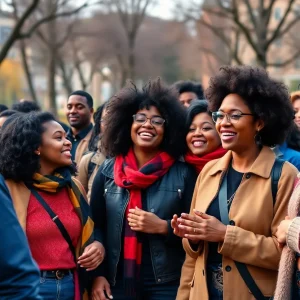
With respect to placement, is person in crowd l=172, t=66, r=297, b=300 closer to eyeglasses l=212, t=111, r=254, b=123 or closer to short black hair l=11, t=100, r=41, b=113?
eyeglasses l=212, t=111, r=254, b=123

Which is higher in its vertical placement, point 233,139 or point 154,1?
point 154,1

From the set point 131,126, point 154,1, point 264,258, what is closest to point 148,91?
point 131,126

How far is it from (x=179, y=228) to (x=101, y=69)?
40646 mm

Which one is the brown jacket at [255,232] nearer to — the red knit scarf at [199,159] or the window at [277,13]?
the red knit scarf at [199,159]

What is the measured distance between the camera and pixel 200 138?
16.5ft

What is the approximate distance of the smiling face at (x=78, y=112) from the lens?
8.61m

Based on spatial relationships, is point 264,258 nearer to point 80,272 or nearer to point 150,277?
point 150,277

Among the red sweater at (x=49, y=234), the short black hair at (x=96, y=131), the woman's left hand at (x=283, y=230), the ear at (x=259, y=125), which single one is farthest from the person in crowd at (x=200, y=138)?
the short black hair at (x=96, y=131)

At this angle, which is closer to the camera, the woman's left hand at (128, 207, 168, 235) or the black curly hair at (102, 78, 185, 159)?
the woman's left hand at (128, 207, 168, 235)

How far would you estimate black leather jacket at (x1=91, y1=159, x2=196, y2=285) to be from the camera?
478 cm

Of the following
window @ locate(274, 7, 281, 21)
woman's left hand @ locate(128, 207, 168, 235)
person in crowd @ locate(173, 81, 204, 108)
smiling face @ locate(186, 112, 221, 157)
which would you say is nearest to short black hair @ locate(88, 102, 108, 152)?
person in crowd @ locate(173, 81, 204, 108)

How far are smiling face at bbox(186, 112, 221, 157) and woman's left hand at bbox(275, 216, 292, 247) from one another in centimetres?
140

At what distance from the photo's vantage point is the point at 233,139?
4.20m

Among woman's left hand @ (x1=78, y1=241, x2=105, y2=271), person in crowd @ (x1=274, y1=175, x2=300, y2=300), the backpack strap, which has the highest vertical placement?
the backpack strap
